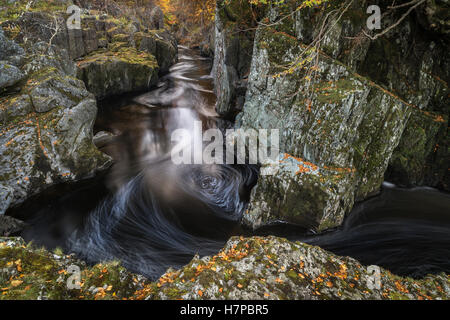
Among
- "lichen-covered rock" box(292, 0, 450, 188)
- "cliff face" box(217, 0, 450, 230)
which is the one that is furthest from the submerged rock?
"lichen-covered rock" box(292, 0, 450, 188)

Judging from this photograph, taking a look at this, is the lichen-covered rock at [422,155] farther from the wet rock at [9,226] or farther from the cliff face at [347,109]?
the wet rock at [9,226]

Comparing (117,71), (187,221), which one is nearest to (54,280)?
(187,221)

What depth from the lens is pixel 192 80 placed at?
2081cm

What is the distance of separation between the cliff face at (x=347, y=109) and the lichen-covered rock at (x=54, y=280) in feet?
13.5

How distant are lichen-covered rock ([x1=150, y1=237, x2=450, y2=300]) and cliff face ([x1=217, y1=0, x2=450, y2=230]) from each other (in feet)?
7.81

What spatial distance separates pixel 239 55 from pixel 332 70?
594cm

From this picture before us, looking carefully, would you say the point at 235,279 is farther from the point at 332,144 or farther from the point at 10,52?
the point at 10,52

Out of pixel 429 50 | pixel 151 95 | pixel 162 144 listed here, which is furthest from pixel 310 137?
pixel 151 95

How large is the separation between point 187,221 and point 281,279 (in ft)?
14.3

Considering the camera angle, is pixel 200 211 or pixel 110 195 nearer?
pixel 200 211

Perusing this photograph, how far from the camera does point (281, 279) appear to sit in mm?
3105

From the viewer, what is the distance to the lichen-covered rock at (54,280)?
8.42 ft

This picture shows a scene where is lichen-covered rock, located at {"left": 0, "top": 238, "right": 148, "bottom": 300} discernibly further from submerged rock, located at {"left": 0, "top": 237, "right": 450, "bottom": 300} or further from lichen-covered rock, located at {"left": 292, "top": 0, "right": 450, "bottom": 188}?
lichen-covered rock, located at {"left": 292, "top": 0, "right": 450, "bottom": 188}

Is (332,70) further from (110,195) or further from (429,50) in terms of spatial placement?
(110,195)
